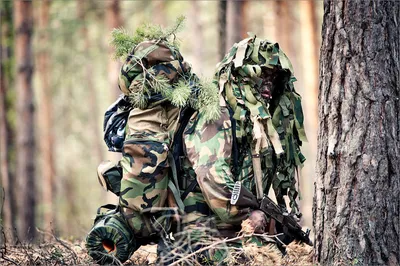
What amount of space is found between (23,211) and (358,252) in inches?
418

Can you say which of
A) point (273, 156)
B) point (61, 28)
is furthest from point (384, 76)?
point (61, 28)

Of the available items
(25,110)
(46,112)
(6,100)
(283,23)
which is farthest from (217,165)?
(46,112)

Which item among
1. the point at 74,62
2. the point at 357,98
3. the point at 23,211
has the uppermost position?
the point at 74,62

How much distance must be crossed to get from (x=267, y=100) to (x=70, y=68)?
15858 millimetres

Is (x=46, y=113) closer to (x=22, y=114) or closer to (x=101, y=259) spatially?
(x=22, y=114)

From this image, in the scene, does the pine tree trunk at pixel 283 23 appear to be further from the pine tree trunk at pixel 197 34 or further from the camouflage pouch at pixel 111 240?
the camouflage pouch at pixel 111 240

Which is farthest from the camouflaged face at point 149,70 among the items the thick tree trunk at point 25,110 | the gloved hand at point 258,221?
the thick tree trunk at point 25,110

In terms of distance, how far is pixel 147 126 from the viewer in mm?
4574

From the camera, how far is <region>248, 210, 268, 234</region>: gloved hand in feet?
14.3

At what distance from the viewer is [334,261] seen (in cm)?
410

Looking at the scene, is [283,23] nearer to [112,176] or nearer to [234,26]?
[234,26]

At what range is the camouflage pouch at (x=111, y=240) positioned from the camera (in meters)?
4.61

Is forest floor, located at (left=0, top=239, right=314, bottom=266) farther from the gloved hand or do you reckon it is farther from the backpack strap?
the backpack strap

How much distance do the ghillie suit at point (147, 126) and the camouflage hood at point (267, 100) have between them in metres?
0.23
